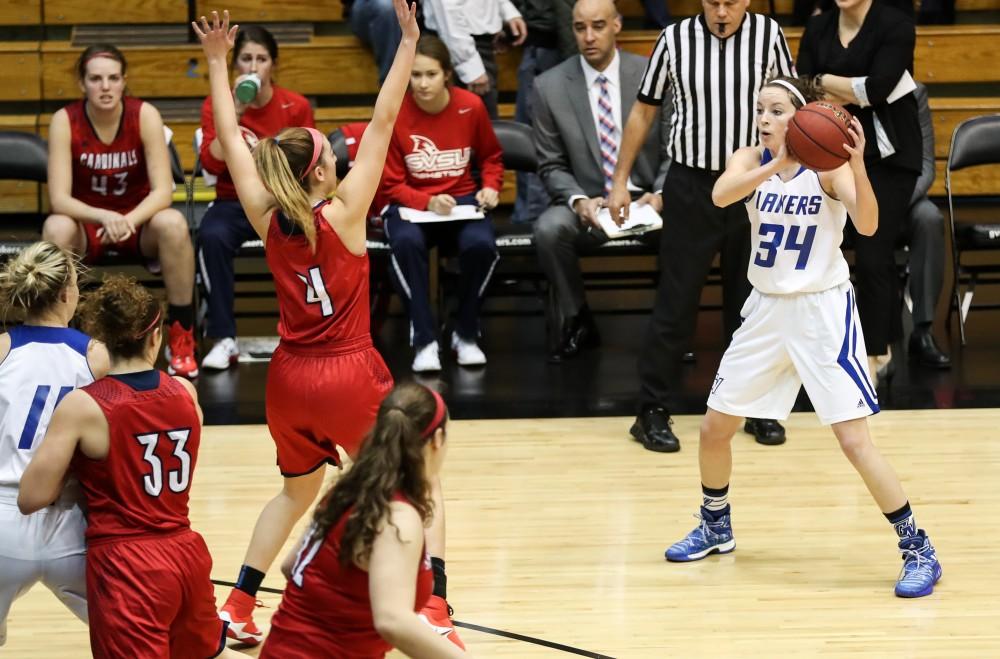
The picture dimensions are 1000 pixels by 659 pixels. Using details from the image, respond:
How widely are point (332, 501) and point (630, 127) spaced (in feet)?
11.8

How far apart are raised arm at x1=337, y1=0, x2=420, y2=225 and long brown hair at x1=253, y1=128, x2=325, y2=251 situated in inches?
4.6

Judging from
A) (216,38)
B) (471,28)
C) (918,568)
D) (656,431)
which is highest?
(216,38)

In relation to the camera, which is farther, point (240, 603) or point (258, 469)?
point (258, 469)

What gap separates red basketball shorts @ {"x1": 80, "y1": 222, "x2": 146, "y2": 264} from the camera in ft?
22.6

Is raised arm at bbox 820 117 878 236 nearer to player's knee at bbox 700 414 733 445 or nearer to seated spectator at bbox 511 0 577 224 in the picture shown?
player's knee at bbox 700 414 733 445

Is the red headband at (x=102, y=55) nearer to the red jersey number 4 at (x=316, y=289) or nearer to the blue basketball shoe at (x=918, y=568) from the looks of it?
the red jersey number 4 at (x=316, y=289)

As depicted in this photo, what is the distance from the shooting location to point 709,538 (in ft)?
15.2

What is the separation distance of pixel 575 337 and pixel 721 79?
1.93m

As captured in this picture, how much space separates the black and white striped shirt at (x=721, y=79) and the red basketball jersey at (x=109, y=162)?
280 centimetres

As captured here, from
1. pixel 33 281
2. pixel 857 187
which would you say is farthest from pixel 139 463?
pixel 857 187

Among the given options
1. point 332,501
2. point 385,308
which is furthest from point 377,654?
point 385,308

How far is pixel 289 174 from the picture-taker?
12.3 ft

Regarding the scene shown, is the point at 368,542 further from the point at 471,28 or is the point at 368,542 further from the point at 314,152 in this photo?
the point at 471,28

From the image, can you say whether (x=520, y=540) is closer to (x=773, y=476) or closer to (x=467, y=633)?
(x=467, y=633)
